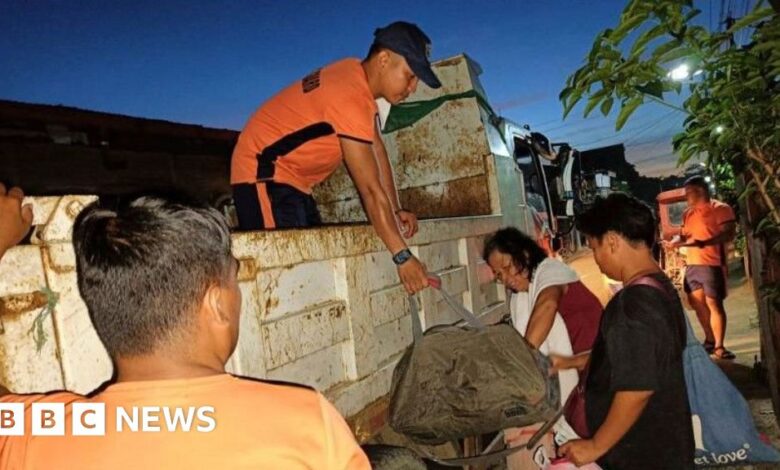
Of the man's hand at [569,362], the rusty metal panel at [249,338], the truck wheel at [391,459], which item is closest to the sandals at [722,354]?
the man's hand at [569,362]

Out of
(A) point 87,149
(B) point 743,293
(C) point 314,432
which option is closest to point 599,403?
(C) point 314,432

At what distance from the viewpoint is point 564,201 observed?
662cm

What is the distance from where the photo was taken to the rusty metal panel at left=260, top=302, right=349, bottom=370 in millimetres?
1834

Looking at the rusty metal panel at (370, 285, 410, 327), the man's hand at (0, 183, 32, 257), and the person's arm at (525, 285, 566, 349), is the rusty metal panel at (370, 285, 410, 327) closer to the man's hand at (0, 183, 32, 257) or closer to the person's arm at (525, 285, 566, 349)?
the person's arm at (525, 285, 566, 349)

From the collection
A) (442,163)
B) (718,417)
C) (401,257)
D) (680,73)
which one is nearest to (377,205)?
(401,257)

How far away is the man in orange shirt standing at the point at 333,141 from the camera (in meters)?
2.30

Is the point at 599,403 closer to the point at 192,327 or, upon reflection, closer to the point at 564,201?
the point at 192,327

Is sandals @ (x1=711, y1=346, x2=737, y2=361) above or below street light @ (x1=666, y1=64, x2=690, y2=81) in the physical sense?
below

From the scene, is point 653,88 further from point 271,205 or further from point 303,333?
point 271,205

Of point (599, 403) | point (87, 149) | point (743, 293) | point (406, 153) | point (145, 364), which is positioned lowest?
point (743, 293)

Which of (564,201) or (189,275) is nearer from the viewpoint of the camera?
(189,275)

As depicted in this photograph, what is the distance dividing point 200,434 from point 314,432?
0.62 ft

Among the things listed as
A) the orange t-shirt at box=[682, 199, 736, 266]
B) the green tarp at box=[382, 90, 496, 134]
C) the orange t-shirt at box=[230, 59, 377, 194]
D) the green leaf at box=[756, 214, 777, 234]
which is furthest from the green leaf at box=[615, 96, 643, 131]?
the orange t-shirt at box=[682, 199, 736, 266]

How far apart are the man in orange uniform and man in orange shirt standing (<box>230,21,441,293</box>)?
1.34 meters
